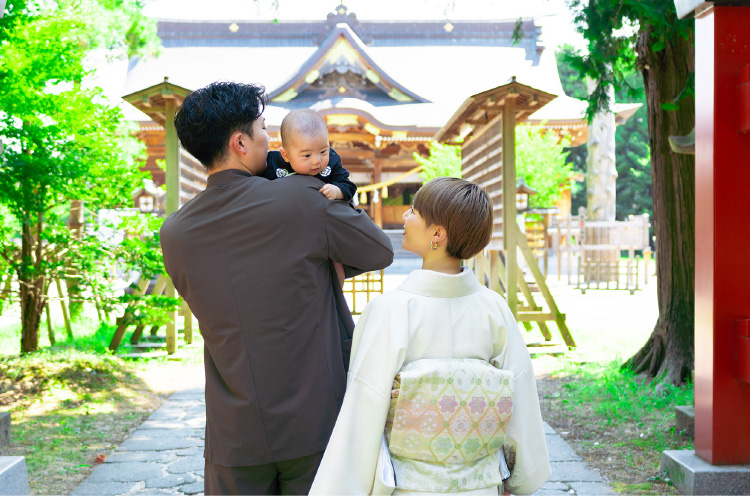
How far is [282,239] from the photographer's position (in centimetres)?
176

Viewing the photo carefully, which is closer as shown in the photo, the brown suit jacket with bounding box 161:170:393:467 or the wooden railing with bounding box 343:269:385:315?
the brown suit jacket with bounding box 161:170:393:467

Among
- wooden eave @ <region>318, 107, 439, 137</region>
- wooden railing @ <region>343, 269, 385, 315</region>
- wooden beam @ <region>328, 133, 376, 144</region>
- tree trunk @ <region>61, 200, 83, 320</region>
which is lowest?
wooden railing @ <region>343, 269, 385, 315</region>

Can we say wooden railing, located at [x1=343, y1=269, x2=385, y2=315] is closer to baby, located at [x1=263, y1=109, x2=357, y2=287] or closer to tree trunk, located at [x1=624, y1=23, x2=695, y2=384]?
tree trunk, located at [x1=624, y1=23, x2=695, y2=384]

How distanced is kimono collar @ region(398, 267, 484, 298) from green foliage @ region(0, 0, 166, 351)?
4.18 meters

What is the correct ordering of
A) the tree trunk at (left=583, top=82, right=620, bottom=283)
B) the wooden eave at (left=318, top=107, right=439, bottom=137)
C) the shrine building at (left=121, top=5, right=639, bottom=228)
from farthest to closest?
the shrine building at (left=121, top=5, right=639, bottom=228), the wooden eave at (left=318, top=107, right=439, bottom=137), the tree trunk at (left=583, top=82, right=620, bottom=283)

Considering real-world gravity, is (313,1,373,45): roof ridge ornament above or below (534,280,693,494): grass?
above

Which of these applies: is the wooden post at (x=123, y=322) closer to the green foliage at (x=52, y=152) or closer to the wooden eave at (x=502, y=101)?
the green foliage at (x=52, y=152)

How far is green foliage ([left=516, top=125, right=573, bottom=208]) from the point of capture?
1692cm

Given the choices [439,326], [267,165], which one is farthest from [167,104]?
[439,326]

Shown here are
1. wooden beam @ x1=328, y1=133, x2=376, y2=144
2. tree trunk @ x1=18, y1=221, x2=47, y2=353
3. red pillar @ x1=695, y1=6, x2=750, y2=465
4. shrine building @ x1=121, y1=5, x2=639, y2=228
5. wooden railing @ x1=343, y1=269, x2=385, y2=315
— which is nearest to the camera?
red pillar @ x1=695, y1=6, x2=750, y2=465

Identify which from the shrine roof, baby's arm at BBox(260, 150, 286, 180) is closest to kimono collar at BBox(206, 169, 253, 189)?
baby's arm at BBox(260, 150, 286, 180)

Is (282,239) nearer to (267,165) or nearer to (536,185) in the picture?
(267,165)

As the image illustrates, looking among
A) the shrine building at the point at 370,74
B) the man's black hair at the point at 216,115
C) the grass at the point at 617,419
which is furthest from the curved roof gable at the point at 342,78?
the man's black hair at the point at 216,115

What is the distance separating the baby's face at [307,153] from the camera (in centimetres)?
196
